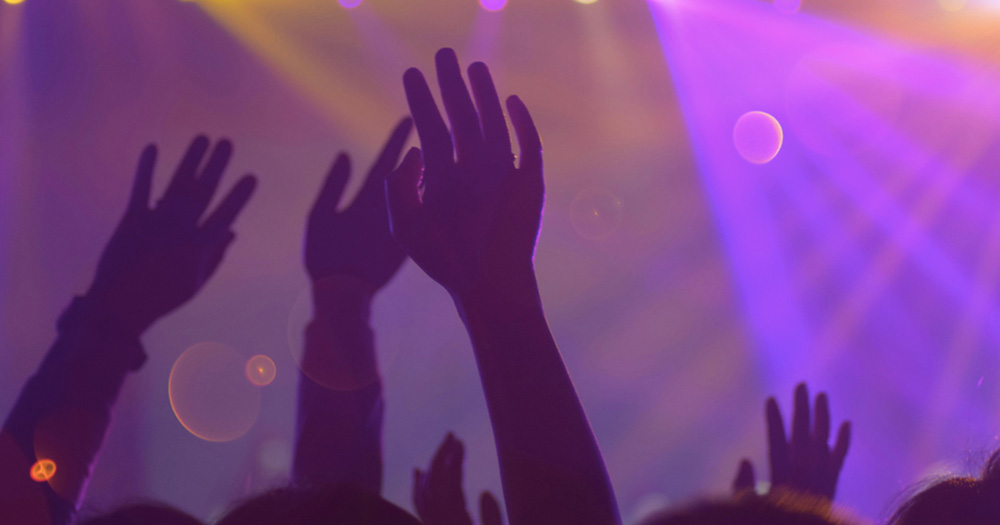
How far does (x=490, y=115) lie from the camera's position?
0.68 metres

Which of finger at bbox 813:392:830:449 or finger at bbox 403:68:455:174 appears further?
finger at bbox 813:392:830:449

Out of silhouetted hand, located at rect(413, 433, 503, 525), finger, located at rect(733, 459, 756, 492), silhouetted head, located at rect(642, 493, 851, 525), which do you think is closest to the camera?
silhouetted head, located at rect(642, 493, 851, 525)

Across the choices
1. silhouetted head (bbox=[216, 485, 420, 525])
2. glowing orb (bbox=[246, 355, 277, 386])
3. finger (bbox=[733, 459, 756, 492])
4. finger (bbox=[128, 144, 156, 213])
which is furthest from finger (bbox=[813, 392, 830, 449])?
glowing orb (bbox=[246, 355, 277, 386])

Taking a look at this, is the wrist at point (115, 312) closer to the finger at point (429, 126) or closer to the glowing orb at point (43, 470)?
the glowing orb at point (43, 470)

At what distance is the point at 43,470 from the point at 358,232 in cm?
54

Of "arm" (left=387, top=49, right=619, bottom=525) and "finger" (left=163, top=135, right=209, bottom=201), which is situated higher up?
"finger" (left=163, top=135, right=209, bottom=201)

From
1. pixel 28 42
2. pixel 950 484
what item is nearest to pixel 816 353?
pixel 950 484

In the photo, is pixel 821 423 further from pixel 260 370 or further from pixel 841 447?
pixel 260 370

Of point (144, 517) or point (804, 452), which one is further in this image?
point (804, 452)

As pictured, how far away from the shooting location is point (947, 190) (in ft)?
14.0

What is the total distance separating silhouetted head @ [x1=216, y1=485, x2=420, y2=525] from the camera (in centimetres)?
46

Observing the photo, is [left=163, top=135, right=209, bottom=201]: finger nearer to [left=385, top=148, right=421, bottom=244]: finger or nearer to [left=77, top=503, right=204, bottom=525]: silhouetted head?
[left=385, top=148, right=421, bottom=244]: finger

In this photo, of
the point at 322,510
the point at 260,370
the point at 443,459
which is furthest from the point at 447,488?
the point at 260,370

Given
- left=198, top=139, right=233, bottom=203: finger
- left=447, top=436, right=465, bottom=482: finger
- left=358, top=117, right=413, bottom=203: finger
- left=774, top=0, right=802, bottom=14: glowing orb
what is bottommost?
left=447, top=436, right=465, bottom=482: finger
